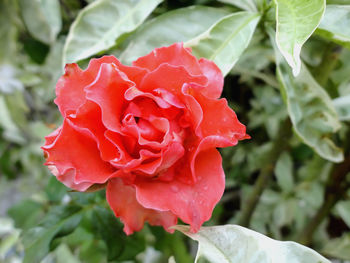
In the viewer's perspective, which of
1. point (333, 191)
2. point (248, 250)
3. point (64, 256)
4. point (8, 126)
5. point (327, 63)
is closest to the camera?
point (248, 250)

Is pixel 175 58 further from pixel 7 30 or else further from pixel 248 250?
pixel 7 30

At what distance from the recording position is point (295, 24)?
1.24 feet

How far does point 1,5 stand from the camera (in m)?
0.82

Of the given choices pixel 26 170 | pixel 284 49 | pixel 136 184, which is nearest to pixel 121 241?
pixel 136 184

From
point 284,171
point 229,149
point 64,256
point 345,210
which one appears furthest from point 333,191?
point 64,256

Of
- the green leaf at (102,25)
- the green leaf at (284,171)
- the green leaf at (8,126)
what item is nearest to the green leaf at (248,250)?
the green leaf at (102,25)

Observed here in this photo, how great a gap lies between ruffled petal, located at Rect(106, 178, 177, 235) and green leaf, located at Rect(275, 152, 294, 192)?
1.83ft

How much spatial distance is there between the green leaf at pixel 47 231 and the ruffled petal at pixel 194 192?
8.4 inches

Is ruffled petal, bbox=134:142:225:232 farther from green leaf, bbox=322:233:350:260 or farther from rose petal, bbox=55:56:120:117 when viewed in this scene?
green leaf, bbox=322:233:350:260

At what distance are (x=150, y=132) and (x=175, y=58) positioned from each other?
0.28ft

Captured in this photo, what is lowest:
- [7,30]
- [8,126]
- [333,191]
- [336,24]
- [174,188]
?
[8,126]

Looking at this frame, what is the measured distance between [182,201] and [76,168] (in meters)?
0.11

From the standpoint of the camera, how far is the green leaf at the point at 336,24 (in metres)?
0.41

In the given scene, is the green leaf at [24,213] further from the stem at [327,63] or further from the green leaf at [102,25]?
the stem at [327,63]
